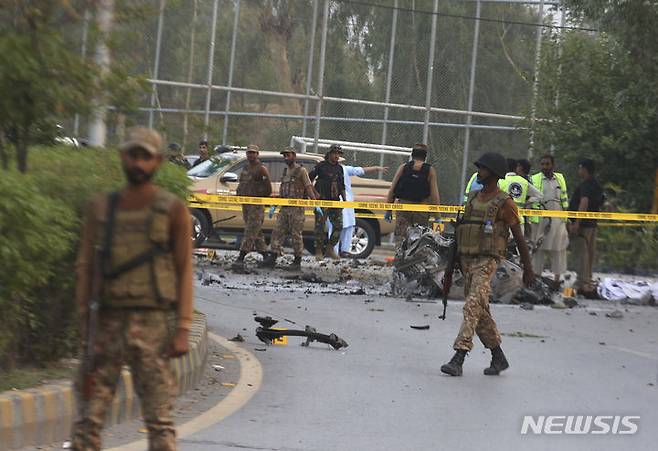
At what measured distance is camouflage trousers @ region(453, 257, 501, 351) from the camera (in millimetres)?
10945

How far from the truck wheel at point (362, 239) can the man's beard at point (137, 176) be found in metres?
18.7

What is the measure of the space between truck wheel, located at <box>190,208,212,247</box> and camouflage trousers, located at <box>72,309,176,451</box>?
1752 cm

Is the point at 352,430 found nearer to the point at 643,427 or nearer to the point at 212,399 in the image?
the point at 212,399

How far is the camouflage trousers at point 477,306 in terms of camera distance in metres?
10.9

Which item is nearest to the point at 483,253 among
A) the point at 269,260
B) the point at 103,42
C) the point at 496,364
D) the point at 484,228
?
the point at 484,228

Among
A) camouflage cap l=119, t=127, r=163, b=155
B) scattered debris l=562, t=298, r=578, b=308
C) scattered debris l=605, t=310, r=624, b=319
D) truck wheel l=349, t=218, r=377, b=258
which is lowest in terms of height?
scattered debris l=605, t=310, r=624, b=319

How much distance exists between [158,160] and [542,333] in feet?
29.6

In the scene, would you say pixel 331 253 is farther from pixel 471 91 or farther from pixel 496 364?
pixel 496 364

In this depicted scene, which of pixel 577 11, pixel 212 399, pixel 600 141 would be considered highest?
pixel 577 11

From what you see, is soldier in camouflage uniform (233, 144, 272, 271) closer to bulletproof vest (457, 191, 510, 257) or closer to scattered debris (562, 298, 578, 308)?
scattered debris (562, 298, 578, 308)

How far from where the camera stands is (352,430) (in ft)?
27.9

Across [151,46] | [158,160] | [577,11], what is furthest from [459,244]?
[151,46]

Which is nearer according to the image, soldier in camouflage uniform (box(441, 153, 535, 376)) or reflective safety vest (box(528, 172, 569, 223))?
soldier in camouflage uniform (box(441, 153, 535, 376))

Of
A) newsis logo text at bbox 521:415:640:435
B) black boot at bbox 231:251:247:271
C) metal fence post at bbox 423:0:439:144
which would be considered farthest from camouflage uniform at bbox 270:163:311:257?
newsis logo text at bbox 521:415:640:435
